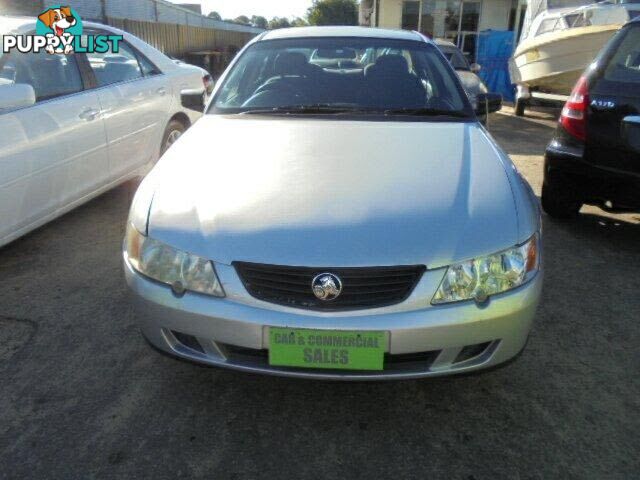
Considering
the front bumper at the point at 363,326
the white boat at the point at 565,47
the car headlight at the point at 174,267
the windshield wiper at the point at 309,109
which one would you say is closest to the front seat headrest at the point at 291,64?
the windshield wiper at the point at 309,109

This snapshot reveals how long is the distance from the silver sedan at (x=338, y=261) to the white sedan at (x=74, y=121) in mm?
1380

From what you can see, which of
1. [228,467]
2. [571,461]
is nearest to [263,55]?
[228,467]

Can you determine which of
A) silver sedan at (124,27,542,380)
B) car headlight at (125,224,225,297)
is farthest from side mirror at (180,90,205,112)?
car headlight at (125,224,225,297)

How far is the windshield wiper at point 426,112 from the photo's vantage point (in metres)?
3.11

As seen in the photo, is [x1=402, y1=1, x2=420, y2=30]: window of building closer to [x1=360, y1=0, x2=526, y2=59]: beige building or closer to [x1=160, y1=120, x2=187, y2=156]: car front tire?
[x1=360, y1=0, x2=526, y2=59]: beige building

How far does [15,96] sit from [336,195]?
2.12 meters

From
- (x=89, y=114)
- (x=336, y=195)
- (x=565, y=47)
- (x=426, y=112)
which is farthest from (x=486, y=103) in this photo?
(x=565, y=47)

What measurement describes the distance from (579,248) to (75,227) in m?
3.75

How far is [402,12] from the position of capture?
20.9m

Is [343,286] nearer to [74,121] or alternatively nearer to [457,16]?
[74,121]

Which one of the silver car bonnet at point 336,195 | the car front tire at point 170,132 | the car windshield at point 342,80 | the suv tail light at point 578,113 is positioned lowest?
the car front tire at point 170,132

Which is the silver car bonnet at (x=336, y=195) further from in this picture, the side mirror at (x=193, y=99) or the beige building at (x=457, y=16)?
the beige building at (x=457, y=16)

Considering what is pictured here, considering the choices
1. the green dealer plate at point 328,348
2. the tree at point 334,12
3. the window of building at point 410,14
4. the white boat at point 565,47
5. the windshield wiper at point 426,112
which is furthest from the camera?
the tree at point 334,12

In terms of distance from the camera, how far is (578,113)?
3.82 metres
